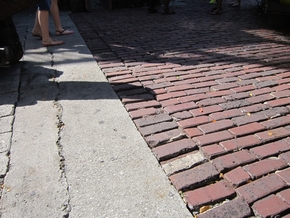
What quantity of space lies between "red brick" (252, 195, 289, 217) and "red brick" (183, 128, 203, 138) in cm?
79

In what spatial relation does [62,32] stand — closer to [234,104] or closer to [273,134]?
[234,104]

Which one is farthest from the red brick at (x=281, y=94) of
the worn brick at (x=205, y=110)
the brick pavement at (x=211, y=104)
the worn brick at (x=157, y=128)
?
the worn brick at (x=157, y=128)

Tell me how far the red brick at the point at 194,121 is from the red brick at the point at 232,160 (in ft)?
1.63

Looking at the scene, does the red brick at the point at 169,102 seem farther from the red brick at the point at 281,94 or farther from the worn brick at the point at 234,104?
the red brick at the point at 281,94

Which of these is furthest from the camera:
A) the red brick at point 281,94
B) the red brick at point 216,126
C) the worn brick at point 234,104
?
the red brick at point 281,94

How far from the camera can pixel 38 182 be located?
1939 millimetres

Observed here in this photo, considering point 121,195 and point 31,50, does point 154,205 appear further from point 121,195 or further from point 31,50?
point 31,50

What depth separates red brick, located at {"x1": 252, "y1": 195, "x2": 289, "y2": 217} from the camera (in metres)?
1.69

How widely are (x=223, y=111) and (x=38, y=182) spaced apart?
1.77 meters

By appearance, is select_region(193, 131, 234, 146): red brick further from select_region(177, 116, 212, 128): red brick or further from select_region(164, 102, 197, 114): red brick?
select_region(164, 102, 197, 114): red brick

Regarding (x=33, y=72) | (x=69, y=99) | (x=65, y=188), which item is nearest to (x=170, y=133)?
(x=65, y=188)

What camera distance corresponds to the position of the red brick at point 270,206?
1.69 metres

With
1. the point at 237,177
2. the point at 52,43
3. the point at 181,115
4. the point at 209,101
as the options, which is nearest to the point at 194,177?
the point at 237,177

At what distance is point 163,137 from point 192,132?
258mm
